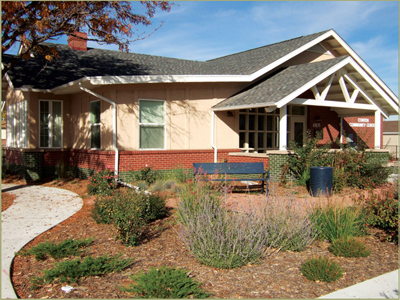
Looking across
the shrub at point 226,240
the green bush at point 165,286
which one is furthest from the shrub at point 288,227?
the green bush at point 165,286

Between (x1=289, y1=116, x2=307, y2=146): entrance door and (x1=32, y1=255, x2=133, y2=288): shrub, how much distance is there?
42.9 feet

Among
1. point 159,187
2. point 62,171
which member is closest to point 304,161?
point 159,187

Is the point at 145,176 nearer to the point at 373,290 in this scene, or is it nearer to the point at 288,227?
the point at 288,227

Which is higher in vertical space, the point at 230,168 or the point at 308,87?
the point at 308,87

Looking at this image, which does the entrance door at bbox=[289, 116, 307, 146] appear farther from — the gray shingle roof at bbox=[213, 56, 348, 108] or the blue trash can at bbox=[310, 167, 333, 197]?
the blue trash can at bbox=[310, 167, 333, 197]

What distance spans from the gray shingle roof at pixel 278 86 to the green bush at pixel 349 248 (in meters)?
6.27

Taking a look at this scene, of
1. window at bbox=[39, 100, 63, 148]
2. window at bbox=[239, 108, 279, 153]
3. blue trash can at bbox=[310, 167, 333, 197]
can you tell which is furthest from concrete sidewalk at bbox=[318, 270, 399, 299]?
window at bbox=[39, 100, 63, 148]

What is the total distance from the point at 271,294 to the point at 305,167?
25.1 ft

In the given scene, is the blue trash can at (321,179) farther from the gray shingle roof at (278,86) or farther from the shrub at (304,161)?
the gray shingle roof at (278,86)

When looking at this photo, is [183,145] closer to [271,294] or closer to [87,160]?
[87,160]

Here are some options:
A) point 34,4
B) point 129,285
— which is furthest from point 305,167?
point 34,4

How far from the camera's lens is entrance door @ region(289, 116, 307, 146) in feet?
55.4

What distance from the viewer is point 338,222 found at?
6.17 meters

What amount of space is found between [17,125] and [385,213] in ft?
46.2
